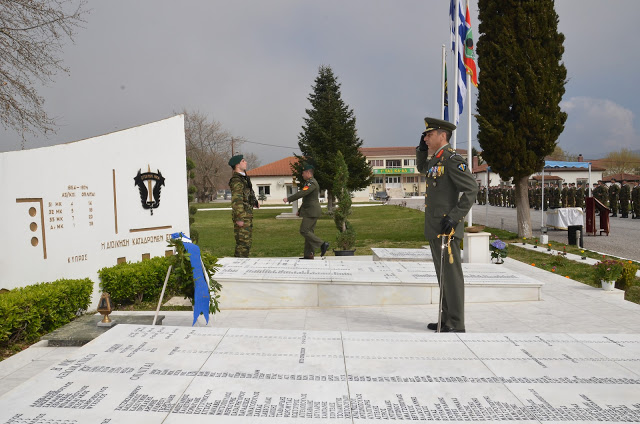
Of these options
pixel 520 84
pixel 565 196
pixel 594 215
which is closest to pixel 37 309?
pixel 520 84

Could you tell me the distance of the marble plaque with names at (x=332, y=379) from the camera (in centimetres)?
256

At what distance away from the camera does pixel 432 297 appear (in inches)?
259

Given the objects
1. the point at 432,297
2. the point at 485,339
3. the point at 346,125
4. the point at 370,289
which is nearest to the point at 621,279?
the point at 432,297

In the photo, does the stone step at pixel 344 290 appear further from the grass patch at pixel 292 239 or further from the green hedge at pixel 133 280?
the grass patch at pixel 292 239

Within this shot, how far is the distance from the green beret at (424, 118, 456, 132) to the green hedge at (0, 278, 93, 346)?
4.55 metres

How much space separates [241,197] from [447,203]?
4.84m

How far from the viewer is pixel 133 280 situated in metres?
6.66

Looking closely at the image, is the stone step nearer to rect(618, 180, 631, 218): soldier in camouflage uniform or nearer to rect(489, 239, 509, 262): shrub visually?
rect(489, 239, 509, 262): shrub

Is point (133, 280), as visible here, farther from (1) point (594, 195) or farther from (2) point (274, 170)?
(2) point (274, 170)

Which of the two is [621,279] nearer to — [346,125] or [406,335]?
[406,335]

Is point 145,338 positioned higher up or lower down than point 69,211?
lower down

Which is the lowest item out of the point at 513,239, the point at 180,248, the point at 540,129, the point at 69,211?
the point at 513,239

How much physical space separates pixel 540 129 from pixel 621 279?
8.38m

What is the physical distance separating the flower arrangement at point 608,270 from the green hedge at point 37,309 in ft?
24.7
